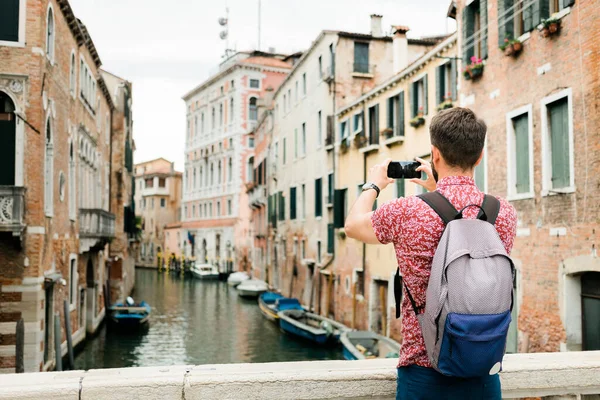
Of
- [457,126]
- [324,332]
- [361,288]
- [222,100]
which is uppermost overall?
[222,100]

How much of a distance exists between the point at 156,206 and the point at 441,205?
70595mm

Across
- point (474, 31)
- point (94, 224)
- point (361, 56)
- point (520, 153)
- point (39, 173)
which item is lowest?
point (94, 224)

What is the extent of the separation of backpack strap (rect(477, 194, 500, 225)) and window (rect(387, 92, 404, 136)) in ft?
46.1

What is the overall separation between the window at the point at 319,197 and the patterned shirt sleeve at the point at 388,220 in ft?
69.6

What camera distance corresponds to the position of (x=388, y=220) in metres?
2.01

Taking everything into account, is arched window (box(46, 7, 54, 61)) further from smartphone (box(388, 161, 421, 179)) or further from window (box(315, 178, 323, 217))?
window (box(315, 178, 323, 217))

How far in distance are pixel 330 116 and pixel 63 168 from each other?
9.93 meters

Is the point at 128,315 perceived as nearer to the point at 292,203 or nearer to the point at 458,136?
the point at 292,203

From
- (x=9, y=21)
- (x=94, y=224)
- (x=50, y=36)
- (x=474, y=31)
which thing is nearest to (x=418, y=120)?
(x=474, y=31)

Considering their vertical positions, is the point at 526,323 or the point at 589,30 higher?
the point at 589,30

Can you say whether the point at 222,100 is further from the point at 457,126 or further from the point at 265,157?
the point at 457,126

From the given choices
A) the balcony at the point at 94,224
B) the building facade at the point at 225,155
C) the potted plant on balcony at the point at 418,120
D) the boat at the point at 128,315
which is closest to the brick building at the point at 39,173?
the balcony at the point at 94,224

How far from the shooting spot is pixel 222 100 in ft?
178

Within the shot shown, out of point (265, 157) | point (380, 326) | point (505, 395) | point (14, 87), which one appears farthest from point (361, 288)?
point (265, 157)
